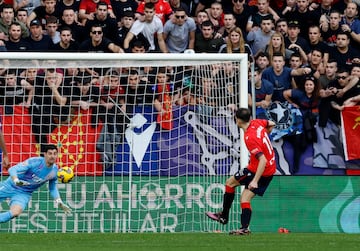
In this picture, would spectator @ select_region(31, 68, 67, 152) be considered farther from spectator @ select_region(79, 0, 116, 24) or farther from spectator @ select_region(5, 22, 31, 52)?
spectator @ select_region(79, 0, 116, 24)

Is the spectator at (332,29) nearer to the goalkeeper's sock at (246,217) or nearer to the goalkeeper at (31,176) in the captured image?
the goalkeeper's sock at (246,217)

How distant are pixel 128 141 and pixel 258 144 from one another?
12.3 ft

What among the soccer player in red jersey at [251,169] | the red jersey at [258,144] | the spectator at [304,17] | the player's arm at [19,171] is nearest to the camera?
the soccer player in red jersey at [251,169]

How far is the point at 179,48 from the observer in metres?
21.9

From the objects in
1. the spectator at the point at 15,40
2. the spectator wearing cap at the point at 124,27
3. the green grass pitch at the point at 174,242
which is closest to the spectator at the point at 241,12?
the spectator wearing cap at the point at 124,27

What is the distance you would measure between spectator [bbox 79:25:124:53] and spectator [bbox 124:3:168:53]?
0.63 meters

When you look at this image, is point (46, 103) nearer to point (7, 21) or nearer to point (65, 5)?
point (7, 21)

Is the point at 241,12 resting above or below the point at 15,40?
above

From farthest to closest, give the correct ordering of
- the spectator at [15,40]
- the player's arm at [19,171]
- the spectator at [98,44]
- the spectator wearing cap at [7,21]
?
the spectator wearing cap at [7,21] < the spectator at [98,44] < the spectator at [15,40] < the player's arm at [19,171]

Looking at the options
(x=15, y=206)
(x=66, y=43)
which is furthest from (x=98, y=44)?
(x=15, y=206)

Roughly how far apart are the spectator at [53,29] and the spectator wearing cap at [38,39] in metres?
0.11

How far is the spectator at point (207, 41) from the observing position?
2136 cm

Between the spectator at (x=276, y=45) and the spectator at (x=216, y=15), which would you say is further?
the spectator at (x=216, y=15)

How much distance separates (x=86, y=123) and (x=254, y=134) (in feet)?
13.2
